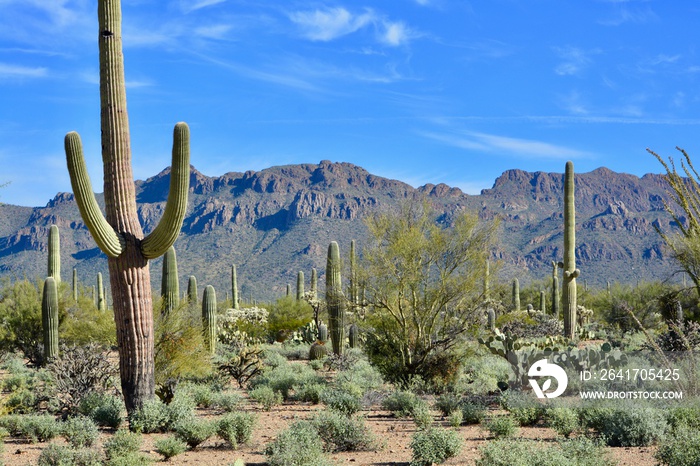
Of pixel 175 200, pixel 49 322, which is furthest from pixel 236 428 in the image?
pixel 49 322

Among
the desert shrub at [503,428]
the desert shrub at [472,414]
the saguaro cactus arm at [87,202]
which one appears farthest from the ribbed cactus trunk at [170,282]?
the desert shrub at [503,428]

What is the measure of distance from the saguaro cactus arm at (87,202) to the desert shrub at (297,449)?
13.4 feet

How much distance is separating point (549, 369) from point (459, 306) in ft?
7.22

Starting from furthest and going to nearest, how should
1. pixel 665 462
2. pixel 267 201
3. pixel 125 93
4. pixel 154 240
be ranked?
pixel 267 201, pixel 125 93, pixel 154 240, pixel 665 462

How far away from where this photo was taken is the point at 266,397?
13.6 m

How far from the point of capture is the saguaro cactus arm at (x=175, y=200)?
11039 millimetres

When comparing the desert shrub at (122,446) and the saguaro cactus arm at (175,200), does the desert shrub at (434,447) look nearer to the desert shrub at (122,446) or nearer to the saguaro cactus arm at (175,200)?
the desert shrub at (122,446)

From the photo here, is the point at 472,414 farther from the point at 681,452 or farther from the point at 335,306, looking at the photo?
the point at 335,306

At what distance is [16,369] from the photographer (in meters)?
20.7

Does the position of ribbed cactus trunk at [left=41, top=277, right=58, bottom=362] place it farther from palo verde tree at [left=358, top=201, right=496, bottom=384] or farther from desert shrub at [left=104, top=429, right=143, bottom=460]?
desert shrub at [left=104, top=429, right=143, bottom=460]

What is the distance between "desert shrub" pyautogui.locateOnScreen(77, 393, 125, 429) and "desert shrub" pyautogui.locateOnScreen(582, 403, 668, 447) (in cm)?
738

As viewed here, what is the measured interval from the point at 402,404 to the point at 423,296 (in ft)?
10.6

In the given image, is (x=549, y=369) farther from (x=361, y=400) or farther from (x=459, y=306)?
(x=361, y=400)

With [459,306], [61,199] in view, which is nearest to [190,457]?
[459,306]
